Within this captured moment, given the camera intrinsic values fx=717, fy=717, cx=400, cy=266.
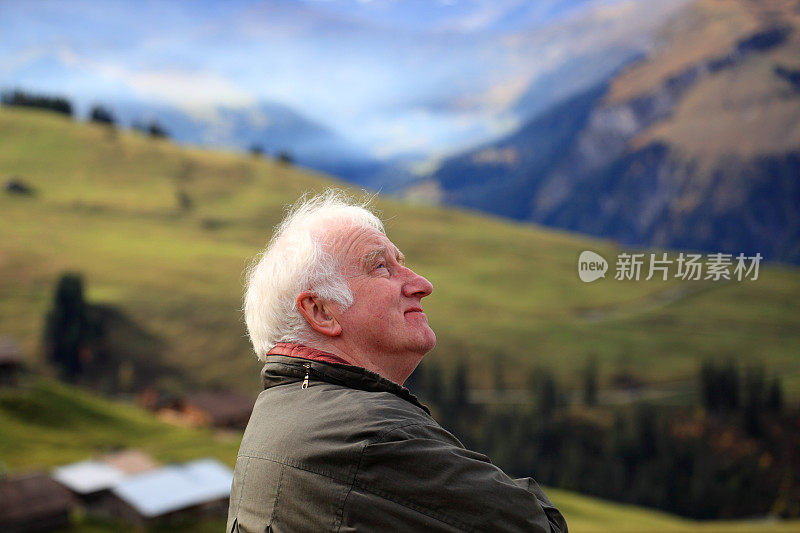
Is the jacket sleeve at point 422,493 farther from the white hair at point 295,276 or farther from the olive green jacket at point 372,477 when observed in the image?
the white hair at point 295,276

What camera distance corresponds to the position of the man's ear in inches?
69.4

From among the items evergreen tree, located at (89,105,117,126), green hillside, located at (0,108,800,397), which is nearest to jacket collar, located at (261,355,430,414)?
green hillside, located at (0,108,800,397)

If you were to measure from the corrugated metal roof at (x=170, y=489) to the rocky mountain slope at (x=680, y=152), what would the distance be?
4741 centimetres

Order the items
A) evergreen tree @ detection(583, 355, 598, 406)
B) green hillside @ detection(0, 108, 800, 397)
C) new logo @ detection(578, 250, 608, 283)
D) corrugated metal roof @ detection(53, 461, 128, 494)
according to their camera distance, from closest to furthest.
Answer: new logo @ detection(578, 250, 608, 283)
corrugated metal roof @ detection(53, 461, 128, 494)
green hillside @ detection(0, 108, 800, 397)
evergreen tree @ detection(583, 355, 598, 406)

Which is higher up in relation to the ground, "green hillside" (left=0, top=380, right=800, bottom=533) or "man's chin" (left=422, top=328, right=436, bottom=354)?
"man's chin" (left=422, top=328, right=436, bottom=354)

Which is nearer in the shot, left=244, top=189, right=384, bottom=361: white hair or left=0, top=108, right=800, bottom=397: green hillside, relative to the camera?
left=244, top=189, right=384, bottom=361: white hair

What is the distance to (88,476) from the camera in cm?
2075

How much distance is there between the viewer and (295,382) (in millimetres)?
1702

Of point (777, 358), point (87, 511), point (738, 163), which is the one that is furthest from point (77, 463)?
point (738, 163)

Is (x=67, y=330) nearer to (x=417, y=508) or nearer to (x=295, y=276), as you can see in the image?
(x=295, y=276)

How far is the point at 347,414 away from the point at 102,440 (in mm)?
27698

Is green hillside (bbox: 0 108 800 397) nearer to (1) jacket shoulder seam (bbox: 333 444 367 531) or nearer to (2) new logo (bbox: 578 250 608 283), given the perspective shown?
(2) new logo (bbox: 578 250 608 283)

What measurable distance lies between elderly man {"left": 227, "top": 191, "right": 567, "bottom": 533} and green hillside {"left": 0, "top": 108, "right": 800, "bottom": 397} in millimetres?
33649

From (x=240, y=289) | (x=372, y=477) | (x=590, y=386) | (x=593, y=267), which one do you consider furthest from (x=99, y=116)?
(x=372, y=477)
